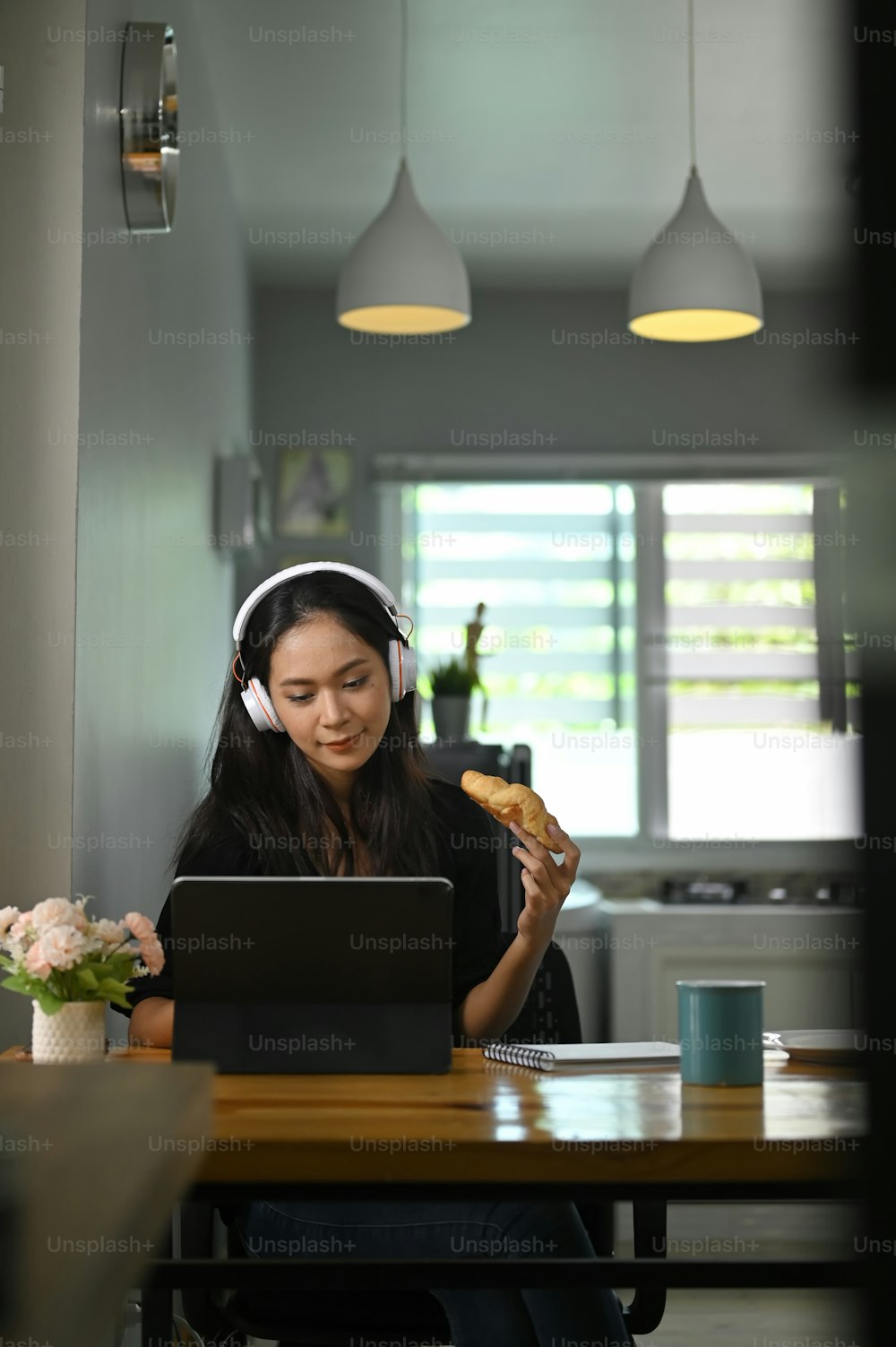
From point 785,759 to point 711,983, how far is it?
11.6 ft

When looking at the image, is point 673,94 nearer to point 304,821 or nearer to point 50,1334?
point 304,821

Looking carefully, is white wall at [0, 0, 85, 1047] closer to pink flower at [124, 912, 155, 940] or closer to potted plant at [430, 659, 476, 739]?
pink flower at [124, 912, 155, 940]

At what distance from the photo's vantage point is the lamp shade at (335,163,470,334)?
295 cm

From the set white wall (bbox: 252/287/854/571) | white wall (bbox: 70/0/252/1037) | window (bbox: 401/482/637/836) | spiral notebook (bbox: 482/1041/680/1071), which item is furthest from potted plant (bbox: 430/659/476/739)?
spiral notebook (bbox: 482/1041/680/1071)

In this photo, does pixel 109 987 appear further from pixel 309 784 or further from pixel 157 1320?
pixel 309 784

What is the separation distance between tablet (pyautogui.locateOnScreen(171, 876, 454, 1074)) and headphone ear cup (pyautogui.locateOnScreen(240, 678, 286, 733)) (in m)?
0.64

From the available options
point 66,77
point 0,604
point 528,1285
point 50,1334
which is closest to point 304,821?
point 0,604

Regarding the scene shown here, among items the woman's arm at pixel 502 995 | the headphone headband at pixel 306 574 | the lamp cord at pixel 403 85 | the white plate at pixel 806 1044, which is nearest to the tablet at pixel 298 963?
the woman's arm at pixel 502 995

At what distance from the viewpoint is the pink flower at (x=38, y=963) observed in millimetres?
1577

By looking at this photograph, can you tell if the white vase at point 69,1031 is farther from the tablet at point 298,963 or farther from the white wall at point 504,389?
the white wall at point 504,389

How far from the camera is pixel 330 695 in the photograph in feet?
7.01

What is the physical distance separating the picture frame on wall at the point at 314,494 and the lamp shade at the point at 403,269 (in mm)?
1908

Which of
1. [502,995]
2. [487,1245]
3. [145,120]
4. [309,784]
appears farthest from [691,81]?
[487,1245]

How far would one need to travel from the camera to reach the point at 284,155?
13.3 ft
